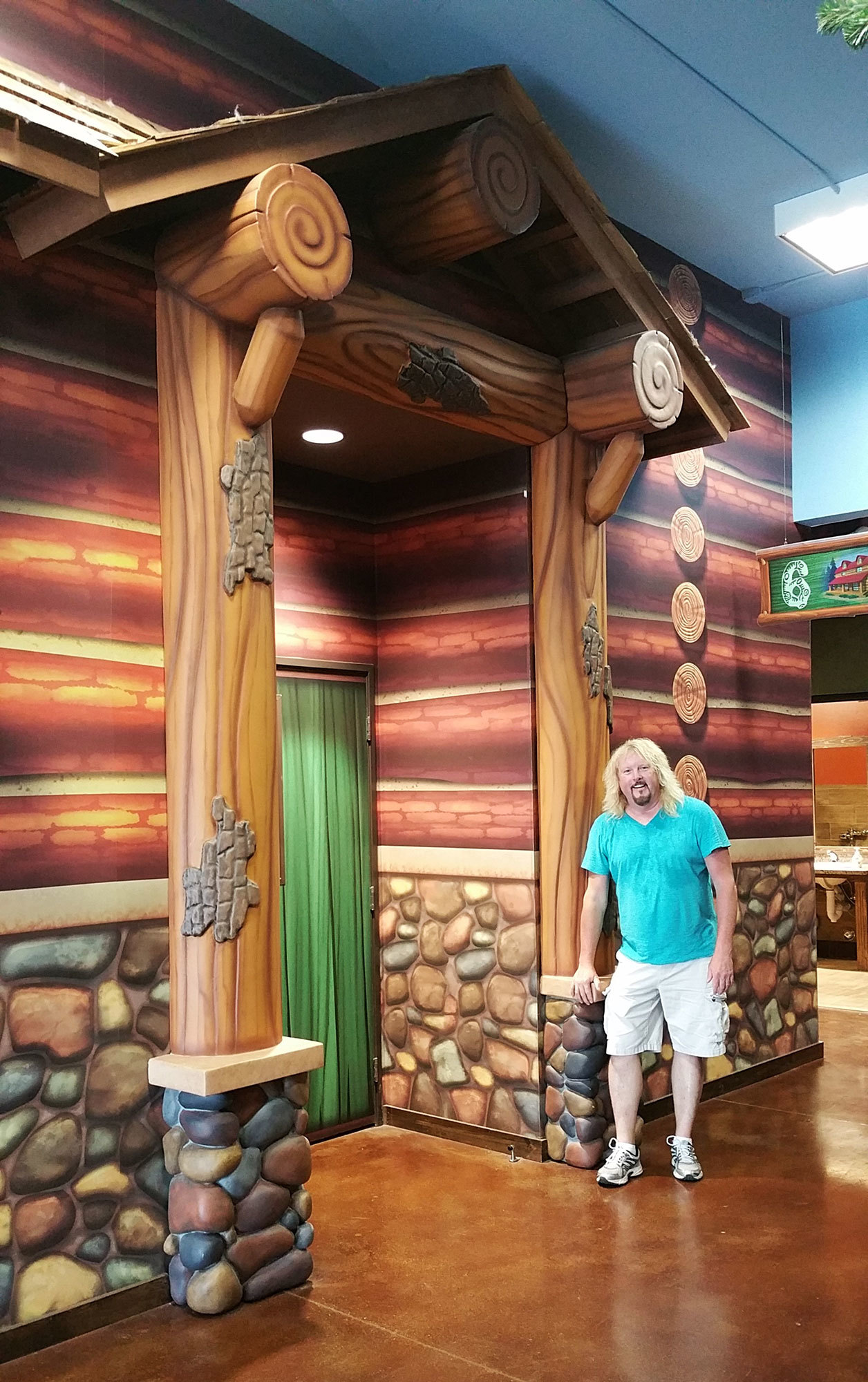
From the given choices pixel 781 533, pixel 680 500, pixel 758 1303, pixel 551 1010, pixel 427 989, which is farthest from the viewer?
pixel 781 533

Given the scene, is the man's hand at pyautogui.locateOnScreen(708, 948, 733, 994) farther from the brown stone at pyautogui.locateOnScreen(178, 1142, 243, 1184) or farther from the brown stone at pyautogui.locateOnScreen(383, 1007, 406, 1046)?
the brown stone at pyautogui.locateOnScreen(178, 1142, 243, 1184)

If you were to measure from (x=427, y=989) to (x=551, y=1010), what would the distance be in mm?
630

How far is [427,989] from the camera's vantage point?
5301 millimetres

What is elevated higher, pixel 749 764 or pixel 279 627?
pixel 279 627

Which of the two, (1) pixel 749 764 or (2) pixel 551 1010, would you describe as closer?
(2) pixel 551 1010

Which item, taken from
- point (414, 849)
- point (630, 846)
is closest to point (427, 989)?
point (414, 849)

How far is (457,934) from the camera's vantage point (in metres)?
5.21

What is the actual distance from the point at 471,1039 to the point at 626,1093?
743 millimetres

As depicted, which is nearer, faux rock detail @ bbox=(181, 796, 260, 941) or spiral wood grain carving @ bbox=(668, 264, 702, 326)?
faux rock detail @ bbox=(181, 796, 260, 941)

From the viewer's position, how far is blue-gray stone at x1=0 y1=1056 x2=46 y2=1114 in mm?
3252

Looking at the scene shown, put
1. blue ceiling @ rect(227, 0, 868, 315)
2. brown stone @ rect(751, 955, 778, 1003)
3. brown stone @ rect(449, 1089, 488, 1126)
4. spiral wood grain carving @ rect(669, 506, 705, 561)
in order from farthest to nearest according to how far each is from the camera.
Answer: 1. brown stone @ rect(751, 955, 778, 1003)
2. spiral wood grain carving @ rect(669, 506, 705, 561)
3. brown stone @ rect(449, 1089, 488, 1126)
4. blue ceiling @ rect(227, 0, 868, 315)

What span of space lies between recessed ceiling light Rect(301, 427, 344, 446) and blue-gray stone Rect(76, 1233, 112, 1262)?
9.49 ft

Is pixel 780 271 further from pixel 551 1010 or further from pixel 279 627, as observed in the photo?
pixel 551 1010

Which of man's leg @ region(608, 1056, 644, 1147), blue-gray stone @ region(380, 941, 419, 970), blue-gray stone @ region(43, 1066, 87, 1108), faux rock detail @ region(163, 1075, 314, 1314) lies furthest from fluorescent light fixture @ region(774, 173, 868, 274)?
blue-gray stone @ region(43, 1066, 87, 1108)
